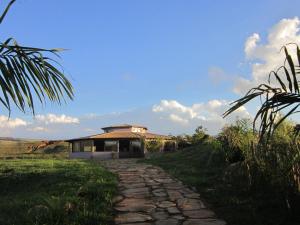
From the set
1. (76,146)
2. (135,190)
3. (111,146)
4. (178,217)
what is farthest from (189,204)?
(76,146)

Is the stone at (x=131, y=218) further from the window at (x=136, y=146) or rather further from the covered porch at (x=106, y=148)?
the window at (x=136, y=146)

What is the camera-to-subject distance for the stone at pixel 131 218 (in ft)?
22.1

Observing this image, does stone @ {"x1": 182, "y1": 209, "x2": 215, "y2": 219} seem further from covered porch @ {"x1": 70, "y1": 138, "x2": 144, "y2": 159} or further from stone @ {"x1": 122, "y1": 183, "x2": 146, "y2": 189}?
covered porch @ {"x1": 70, "y1": 138, "x2": 144, "y2": 159}

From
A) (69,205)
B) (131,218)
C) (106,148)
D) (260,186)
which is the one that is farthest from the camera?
(106,148)

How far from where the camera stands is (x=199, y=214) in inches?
281

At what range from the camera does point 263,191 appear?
26.3 ft

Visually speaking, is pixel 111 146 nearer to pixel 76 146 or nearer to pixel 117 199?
pixel 76 146

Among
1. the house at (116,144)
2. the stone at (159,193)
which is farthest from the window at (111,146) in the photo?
the stone at (159,193)

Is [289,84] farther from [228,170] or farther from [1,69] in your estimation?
[228,170]

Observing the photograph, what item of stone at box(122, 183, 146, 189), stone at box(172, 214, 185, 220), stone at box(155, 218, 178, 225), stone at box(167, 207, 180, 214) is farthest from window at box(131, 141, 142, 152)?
stone at box(155, 218, 178, 225)

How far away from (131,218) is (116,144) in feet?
89.1

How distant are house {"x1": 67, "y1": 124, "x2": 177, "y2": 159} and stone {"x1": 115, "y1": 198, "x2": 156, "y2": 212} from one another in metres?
22.1

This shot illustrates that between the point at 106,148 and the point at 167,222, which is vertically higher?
the point at 106,148

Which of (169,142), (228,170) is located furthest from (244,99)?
(169,142)
